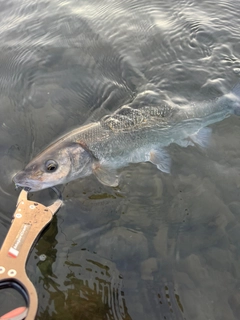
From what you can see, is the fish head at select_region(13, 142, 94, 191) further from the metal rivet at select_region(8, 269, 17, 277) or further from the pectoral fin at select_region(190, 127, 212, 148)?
the pectoral fin at select_region(190, 127, 212, 148)

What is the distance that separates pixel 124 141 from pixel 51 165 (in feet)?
4.06

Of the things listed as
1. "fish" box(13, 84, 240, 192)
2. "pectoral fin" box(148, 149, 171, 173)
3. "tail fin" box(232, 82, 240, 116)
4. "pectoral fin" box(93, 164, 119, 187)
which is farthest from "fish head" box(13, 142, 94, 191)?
"tail fin" box(232, 82, 240, 116)

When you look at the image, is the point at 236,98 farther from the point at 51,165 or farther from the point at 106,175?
the point at 51,165

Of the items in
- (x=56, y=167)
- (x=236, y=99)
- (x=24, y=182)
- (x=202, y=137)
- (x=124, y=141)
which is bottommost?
(x=202, y=137)

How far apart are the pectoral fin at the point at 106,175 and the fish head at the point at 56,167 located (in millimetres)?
127

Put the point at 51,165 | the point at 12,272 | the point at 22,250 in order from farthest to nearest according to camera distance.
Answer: the point at 51,165 < the point at 22,250 < the point at 12,272

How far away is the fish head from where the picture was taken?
14.2ft

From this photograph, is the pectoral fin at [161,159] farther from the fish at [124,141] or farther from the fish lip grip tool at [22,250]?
the fish lip grip tool at [22,250]

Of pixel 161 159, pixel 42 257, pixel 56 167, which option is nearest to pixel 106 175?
pixel 56 167

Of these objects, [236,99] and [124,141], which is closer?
[124,141]

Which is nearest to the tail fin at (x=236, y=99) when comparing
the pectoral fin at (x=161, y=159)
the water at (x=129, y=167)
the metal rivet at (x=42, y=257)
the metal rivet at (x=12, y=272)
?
the water at (x=129, y=167)

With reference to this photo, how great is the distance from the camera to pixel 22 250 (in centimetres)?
346

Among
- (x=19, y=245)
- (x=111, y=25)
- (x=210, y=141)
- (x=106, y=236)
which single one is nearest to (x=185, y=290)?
(x=106, y=236)

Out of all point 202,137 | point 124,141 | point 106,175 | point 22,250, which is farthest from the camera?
point 202,137
